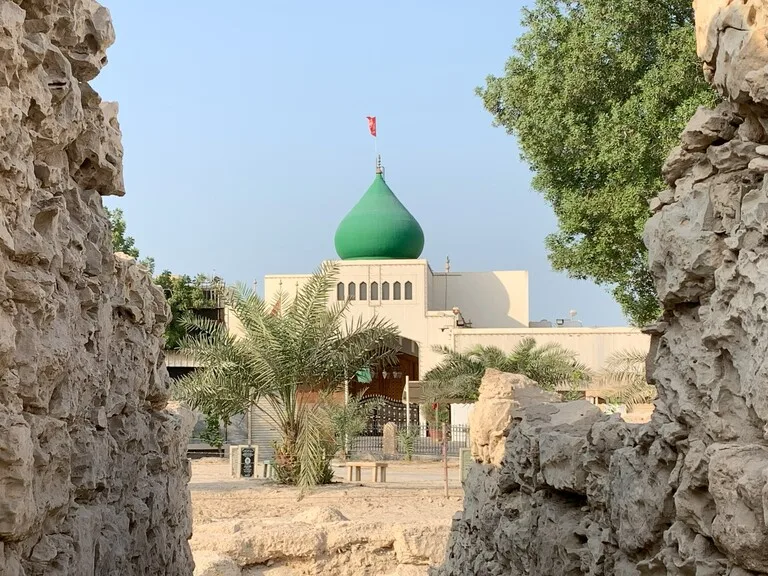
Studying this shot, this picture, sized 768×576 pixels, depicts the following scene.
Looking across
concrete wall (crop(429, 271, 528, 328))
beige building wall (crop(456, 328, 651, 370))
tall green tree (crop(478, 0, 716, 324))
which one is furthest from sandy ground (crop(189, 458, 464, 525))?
concrete wall (crop(429, 271, 528, 328))

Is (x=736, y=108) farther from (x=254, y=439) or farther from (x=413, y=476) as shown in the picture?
(x=254, y=439)

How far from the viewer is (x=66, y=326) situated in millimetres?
3965

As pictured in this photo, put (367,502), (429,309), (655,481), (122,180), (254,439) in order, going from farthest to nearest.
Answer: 1. (429,309)
2. (254,439)
3. (367,502)
4. (122,180)
5. (655,481)

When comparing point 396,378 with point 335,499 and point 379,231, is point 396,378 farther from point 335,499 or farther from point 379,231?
point 335,499

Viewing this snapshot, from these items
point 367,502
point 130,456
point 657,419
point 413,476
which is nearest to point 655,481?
point 657,419

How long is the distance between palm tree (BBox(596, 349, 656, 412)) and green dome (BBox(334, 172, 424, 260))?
415 inches

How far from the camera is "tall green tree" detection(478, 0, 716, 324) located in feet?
46.6

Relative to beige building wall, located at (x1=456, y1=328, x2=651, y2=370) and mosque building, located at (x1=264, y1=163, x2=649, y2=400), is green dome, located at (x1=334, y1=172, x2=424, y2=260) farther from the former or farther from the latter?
beige building wall, located at (x1=456, y1=328, x2=651, y2=370)

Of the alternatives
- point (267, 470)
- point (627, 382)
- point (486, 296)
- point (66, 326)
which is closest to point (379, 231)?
point (486, 296)

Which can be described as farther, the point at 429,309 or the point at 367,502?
the point at 429,309

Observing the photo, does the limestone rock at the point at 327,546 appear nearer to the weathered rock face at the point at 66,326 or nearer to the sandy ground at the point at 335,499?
the sandy ground at the point at 335,499

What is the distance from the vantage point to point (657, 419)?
12.6ft

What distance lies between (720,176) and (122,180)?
3.21 meters

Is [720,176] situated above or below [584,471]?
above
